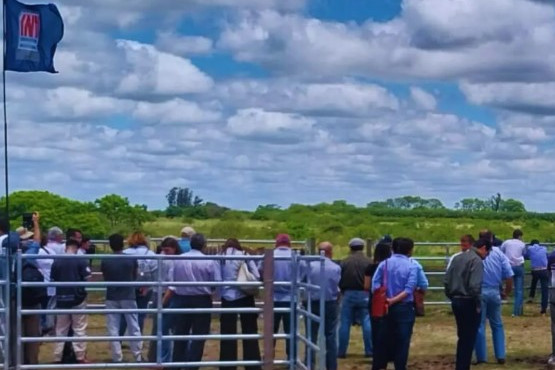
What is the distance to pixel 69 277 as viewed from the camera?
14.9 m

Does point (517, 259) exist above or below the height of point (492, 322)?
above

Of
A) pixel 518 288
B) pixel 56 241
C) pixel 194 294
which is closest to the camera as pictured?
pixel 194 294

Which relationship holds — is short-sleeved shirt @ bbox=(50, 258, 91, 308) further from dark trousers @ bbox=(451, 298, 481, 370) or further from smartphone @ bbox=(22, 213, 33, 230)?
dark trousers @ bbox=(451, 298, 481, 370)

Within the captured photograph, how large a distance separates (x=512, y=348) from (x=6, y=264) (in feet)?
29.3

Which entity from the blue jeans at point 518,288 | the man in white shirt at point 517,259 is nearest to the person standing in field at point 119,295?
the man in white shirt at point 517,259

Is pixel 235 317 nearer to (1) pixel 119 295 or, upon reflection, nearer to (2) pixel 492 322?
(1) pixel 119 295

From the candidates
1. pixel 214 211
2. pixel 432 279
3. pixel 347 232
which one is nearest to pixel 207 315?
pixel 432 279

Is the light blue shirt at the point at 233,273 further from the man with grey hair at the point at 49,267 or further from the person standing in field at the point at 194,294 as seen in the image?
the man with grey hair at the point at 49,267

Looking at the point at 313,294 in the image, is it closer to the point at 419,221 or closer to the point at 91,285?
the point at 91,285

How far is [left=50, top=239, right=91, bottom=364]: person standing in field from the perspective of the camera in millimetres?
14891

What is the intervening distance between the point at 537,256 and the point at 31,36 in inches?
585

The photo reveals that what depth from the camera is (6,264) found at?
13.3 m

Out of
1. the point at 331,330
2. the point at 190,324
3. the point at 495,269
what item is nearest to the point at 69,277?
the point at 190,324

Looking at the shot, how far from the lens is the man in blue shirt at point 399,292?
13906 millimetres
